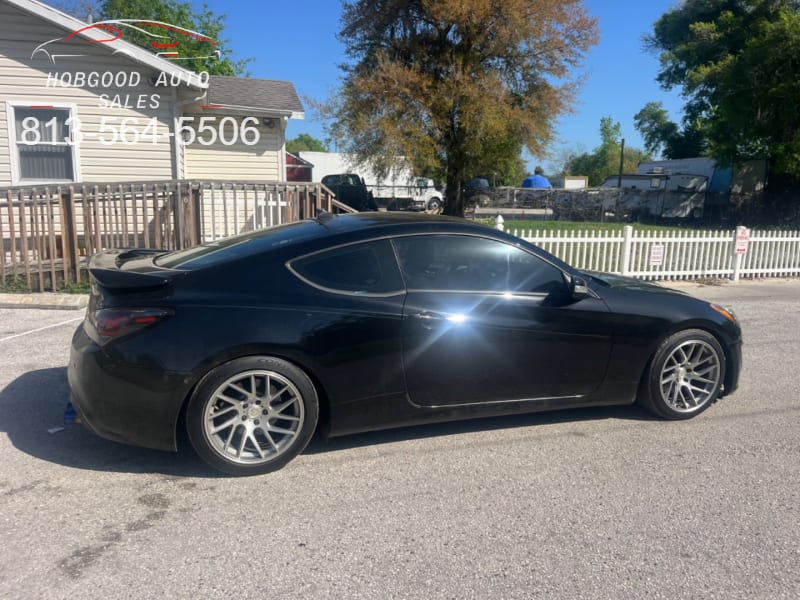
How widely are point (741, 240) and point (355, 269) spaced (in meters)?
10.6

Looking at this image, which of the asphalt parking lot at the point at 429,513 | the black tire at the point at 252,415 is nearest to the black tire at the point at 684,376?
the asphalt parking lot at the point at 429,513

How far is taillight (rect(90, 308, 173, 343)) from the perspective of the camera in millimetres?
3646

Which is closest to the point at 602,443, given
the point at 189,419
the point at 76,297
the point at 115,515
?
the point at 189,419

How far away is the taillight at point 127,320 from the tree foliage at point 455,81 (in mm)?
19554

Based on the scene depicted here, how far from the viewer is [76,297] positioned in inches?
→ 336

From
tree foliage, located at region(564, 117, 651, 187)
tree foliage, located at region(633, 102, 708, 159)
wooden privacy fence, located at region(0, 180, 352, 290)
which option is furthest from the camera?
tree foliage, located at region(564, 117, 651, 187)

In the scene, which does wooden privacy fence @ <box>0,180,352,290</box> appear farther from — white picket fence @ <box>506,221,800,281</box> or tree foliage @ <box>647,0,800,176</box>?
tree foliage @ <box>647,0,800,176</box>

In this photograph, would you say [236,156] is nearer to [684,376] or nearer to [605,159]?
[684,376]

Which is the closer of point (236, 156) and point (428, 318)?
point (428, 318)

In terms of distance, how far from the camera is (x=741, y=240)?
12.3m

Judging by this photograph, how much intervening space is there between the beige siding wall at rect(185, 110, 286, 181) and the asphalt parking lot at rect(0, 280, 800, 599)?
10083mm

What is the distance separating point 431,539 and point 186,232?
25.1 feet

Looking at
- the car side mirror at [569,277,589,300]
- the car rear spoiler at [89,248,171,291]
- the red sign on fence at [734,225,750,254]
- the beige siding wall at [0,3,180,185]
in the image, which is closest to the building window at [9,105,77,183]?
the beige siding wall at [0,3,180,185]

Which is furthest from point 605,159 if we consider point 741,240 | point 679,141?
point 741,240
